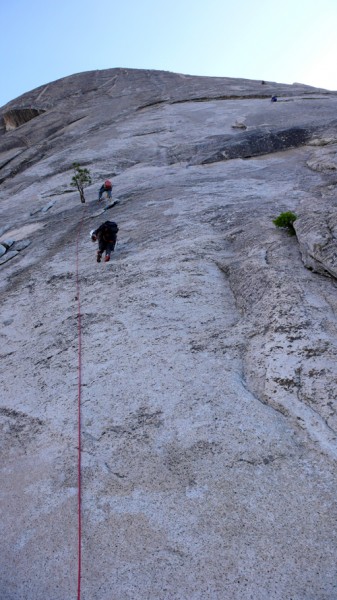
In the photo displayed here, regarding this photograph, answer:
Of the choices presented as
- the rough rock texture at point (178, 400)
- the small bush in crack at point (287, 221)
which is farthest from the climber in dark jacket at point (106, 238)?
the small bush in crack at point (287, 221)

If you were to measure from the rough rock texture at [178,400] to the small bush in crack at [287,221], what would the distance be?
19cm

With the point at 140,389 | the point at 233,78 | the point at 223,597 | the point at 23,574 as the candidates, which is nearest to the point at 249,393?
the point at 140,389

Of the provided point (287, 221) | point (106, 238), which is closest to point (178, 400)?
point (287, 221)

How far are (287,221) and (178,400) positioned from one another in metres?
5.60

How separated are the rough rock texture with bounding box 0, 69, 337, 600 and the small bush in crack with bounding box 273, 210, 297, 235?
0.19 m

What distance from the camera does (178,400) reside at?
6586mm

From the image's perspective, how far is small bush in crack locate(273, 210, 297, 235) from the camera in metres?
10.3

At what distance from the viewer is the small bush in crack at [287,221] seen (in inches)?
407

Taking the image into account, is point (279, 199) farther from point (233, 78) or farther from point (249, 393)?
point (233, 78)

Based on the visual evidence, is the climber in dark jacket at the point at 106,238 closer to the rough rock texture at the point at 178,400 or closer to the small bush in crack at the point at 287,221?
the rough rock texture at the point at 178,400

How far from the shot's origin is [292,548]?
4.68 metres

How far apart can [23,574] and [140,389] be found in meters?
2.81

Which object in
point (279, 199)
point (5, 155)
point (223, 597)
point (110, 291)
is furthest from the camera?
point (5, 155)

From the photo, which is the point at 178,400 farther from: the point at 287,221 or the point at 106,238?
the point at 106,238
